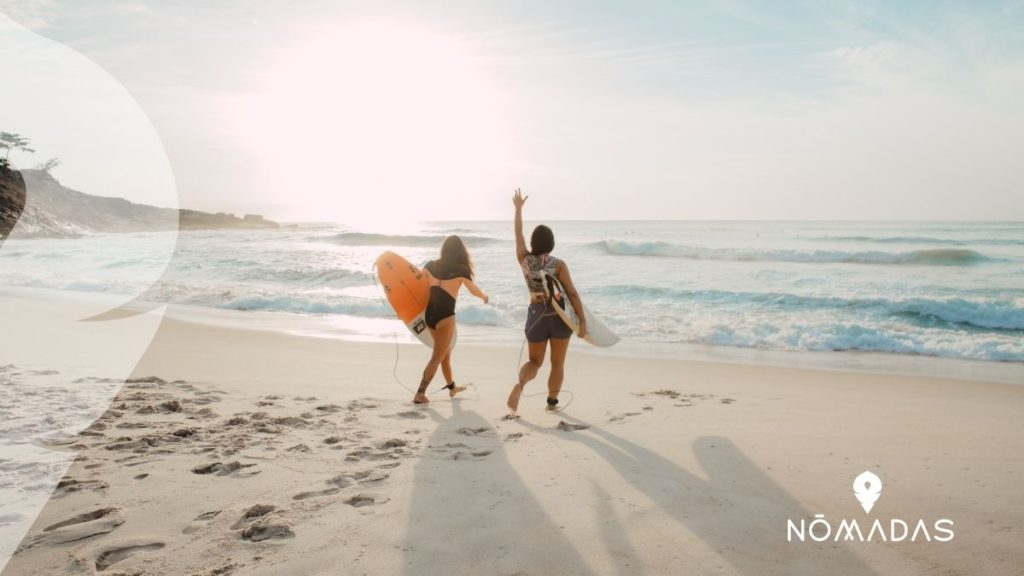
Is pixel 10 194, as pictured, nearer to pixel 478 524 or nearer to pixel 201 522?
pixel 201 522

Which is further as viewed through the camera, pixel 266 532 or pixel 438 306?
pixel 438 306

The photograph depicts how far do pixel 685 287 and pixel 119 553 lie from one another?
16.6 m

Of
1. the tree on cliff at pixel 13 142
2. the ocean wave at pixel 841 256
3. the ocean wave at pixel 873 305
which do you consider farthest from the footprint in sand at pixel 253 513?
the ocean wave at pixel 841 256

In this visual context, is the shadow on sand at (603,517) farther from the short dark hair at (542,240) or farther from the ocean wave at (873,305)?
the ocean wave at (873,305)

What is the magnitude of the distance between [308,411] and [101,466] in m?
1.65

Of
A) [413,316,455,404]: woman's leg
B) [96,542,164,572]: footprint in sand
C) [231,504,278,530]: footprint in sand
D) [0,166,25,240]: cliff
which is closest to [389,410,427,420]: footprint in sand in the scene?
[413,316,455,404]: woman's leg

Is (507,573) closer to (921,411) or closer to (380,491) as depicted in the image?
(380,491)

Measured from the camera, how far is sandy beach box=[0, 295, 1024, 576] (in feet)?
9.19

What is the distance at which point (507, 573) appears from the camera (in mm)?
2648

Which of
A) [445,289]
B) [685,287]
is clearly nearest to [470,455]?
[445,289]

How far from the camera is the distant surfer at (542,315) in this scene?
18.0 ft

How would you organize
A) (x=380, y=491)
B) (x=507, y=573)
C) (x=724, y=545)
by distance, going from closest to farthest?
1. (x=507, y=573)
2. (x=724, y=545)
3. (x=380, y=491)

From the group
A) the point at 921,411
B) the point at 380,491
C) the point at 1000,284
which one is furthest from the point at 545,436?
the point at 1000,284

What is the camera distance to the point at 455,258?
5.99m
